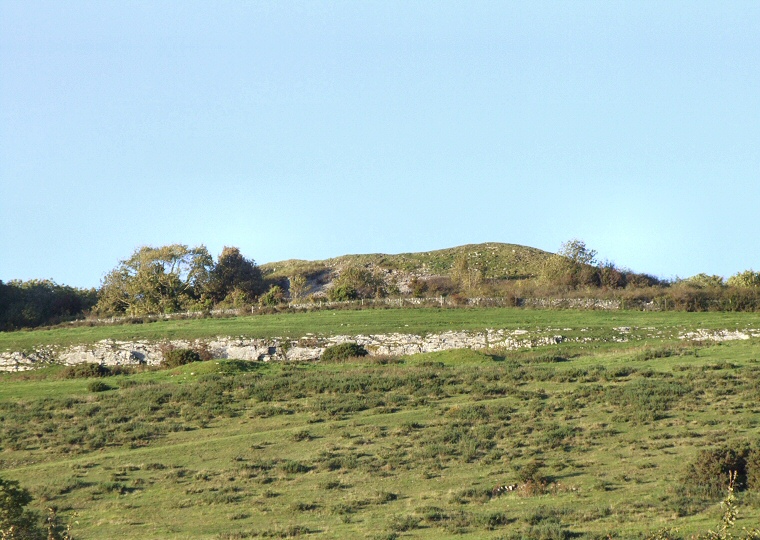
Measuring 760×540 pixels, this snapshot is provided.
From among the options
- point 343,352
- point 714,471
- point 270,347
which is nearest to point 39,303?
point 270,347

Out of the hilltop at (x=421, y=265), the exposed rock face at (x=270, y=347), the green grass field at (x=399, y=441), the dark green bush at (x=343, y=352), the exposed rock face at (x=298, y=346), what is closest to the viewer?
the green grass field at (x=399, y=441)

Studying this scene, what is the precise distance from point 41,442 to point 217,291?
59.5 meters

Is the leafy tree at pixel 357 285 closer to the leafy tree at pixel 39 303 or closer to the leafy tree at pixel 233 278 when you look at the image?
the leafy tree at pixel 233 278

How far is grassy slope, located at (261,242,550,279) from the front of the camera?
372ft

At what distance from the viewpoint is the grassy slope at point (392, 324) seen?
63831 millimetres

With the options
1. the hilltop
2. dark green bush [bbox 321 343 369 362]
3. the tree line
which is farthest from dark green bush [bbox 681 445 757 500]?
the hilltop

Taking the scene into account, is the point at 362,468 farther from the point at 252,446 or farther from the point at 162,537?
the point at 162,537

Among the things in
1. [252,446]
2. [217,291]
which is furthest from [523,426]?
[217,291]

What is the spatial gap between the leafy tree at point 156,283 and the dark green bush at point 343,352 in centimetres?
3378

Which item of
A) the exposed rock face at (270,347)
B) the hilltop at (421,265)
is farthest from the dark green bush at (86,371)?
the hilltop at (421,265)

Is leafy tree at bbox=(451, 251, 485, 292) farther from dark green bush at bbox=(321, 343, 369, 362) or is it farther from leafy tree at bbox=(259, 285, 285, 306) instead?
dark green bush at bbox=(321, 343, 369, 362)

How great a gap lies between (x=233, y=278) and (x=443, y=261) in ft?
99.7

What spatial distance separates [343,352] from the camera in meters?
59.1

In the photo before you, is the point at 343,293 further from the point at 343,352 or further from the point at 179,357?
the point at 179,357
